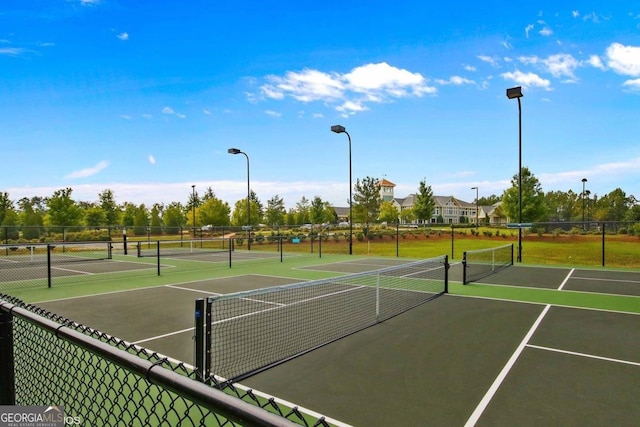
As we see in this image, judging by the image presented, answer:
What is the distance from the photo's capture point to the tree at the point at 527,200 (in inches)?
1532

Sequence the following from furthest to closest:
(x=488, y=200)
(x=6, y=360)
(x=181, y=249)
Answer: (x=488, y=200) < (x=181, y=249) < (x=6, y=360)

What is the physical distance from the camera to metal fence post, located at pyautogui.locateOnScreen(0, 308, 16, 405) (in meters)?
2.49

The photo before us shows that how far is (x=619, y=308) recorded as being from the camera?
31.7 ft

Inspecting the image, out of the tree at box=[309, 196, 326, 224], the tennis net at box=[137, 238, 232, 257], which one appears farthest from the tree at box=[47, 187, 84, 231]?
the tree at box=[309, 196, 326, 224]

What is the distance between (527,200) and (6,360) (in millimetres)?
43575

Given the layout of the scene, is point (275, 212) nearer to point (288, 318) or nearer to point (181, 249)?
point (181, 249)

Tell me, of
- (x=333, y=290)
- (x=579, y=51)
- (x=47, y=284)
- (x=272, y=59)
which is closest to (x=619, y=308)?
(x=333, y=290)

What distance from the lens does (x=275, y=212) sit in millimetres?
66000

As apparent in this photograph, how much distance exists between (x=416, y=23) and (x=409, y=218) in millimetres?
71726

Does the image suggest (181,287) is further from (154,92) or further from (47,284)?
(154,92)

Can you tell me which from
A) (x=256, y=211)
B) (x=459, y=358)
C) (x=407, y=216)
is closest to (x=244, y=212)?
(x=256, y=211)

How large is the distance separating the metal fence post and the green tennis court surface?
2.90 metres

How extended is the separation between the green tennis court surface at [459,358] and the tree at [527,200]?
97.4 ft

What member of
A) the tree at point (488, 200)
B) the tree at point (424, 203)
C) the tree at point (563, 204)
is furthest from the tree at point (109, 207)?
the tree at point (488, 200)
